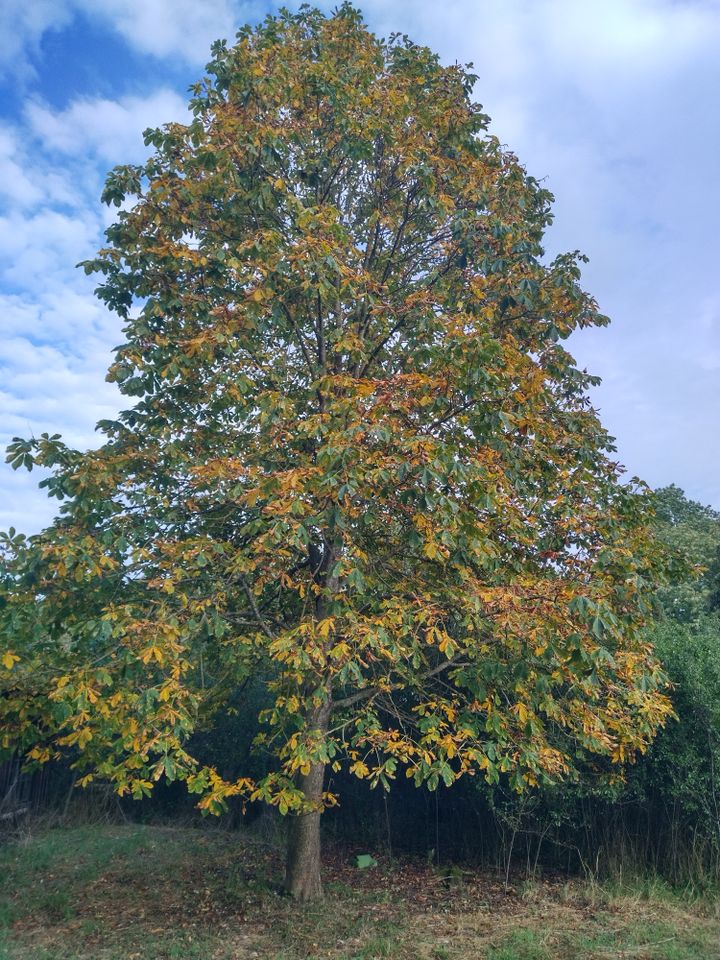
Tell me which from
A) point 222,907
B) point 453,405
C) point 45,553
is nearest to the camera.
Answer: point 45,553

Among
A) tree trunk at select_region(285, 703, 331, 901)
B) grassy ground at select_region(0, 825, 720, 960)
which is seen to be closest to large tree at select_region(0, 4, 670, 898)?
tree trunk at select_region(285, 703, 331, 901)

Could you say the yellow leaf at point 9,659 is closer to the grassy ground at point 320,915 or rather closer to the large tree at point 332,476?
the large tree at point 332,476

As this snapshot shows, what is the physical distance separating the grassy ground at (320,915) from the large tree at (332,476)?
0.83m

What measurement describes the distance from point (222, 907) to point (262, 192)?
706 centimetres

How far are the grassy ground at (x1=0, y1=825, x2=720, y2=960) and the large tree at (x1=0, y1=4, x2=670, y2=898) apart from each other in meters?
0.83

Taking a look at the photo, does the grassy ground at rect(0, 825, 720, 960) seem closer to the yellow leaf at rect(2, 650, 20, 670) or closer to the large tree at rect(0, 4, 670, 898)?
the large tree at rect(0, 4, 670, 898)

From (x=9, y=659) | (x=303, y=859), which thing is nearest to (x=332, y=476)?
(x=9, y=659)

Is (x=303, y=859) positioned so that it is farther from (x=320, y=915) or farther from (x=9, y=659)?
(x=9, y=659)

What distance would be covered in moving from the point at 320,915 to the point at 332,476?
4464 millimetres

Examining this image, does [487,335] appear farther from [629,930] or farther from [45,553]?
[629,930]

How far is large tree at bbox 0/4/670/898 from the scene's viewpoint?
5.37 m

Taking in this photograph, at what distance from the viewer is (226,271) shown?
695 cm

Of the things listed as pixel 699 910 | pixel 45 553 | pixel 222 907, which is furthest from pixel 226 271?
pixel 699 910

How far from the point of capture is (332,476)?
517 cm
